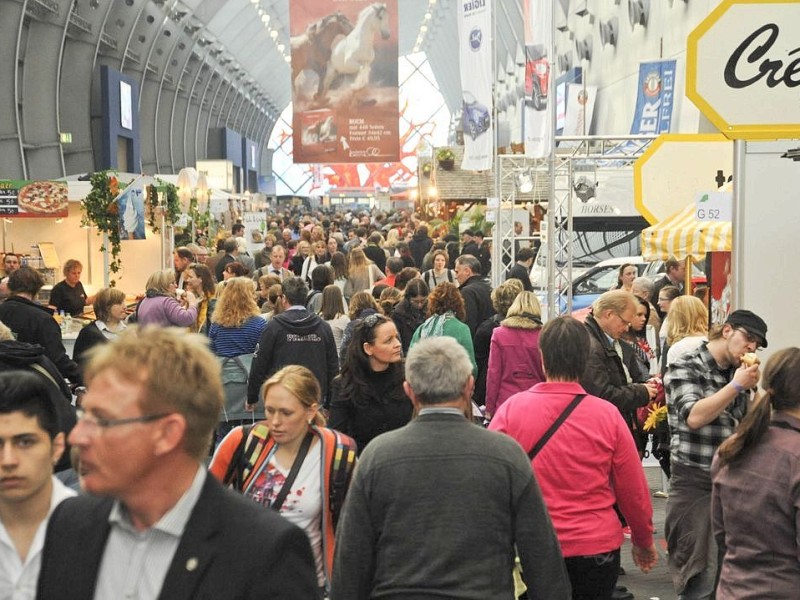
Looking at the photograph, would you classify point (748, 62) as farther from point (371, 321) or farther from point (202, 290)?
point (202, 290)

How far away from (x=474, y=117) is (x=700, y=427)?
11242mm

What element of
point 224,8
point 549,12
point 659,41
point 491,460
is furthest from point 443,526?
point 224,8

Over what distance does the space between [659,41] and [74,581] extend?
27.3m

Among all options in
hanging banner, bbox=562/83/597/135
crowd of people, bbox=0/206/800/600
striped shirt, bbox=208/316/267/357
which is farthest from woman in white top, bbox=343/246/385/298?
hanging banner, bbox=562/83/597/135

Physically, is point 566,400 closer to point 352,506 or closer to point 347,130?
point 352,506

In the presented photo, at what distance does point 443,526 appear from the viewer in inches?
126

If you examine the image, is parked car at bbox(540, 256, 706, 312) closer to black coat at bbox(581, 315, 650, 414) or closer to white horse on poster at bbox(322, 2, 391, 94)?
white horse on poster at bbox(322, 2, 391, 94)

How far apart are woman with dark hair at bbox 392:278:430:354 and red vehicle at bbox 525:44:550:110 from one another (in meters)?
4.21

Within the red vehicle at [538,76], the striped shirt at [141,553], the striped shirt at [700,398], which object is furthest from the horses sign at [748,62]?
the red vehicle at [538,76]

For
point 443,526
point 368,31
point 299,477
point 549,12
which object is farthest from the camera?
point 368,31

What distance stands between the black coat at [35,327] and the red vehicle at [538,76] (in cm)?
635

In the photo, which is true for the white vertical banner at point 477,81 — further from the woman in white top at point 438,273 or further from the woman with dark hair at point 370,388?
the woman with dark hair at point 370,388

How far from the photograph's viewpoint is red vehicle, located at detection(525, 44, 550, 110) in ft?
40.0

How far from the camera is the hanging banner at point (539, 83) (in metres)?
12.1
